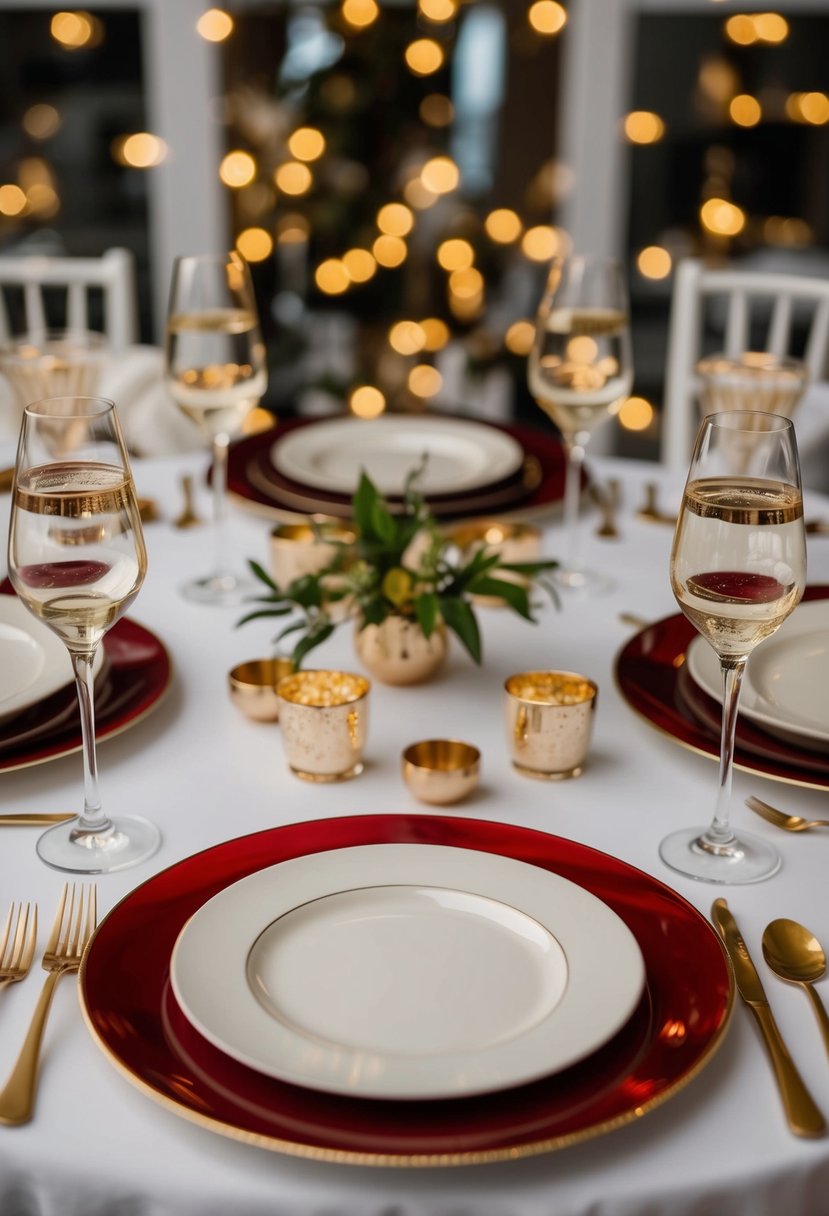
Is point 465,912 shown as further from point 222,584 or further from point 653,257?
point 653,257

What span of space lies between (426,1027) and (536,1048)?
0.22ft

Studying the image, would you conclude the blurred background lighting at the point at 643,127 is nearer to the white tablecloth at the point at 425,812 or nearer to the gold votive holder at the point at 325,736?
the white tablecloth at the point at 425,812

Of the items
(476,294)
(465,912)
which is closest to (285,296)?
(476,294)

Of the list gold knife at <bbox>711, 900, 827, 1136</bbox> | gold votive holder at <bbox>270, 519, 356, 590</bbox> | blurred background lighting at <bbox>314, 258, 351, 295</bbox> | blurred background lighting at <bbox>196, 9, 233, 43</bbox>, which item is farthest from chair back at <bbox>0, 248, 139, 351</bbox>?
gold knife at <bbox>711, 900, 827, 1136</bbox>

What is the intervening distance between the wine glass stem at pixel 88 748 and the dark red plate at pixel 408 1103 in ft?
0.34

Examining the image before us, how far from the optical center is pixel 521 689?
1.04m

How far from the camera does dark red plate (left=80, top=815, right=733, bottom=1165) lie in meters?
0.60

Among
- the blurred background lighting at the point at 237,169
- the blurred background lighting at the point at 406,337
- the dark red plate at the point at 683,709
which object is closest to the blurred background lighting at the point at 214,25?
the blurred background lighting at the point at 237,169

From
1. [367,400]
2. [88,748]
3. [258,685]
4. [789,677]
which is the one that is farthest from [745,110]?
[88,748]

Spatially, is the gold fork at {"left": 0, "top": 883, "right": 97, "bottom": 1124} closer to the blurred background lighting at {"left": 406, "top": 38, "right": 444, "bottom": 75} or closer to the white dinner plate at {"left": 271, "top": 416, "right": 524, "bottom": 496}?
the white dinner plate at {"left": 271, "top": 416, "right": 524, "bottom": 496}

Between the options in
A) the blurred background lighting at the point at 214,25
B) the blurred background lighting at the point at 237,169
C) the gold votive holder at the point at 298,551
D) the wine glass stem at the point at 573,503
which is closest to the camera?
the gold votive holder at the point at 298,551

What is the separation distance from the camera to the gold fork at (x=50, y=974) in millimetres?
646

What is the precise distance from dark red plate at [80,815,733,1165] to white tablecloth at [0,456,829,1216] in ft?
0.08

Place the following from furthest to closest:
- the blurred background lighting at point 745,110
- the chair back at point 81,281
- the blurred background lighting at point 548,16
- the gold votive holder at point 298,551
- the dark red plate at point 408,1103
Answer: the blurred background lighting at point 745,110, the blurred background lighting at point 548,16, the chair back at point 81,281, the gold votive holder at point 298,551, the dark red plate at point 408,1103
